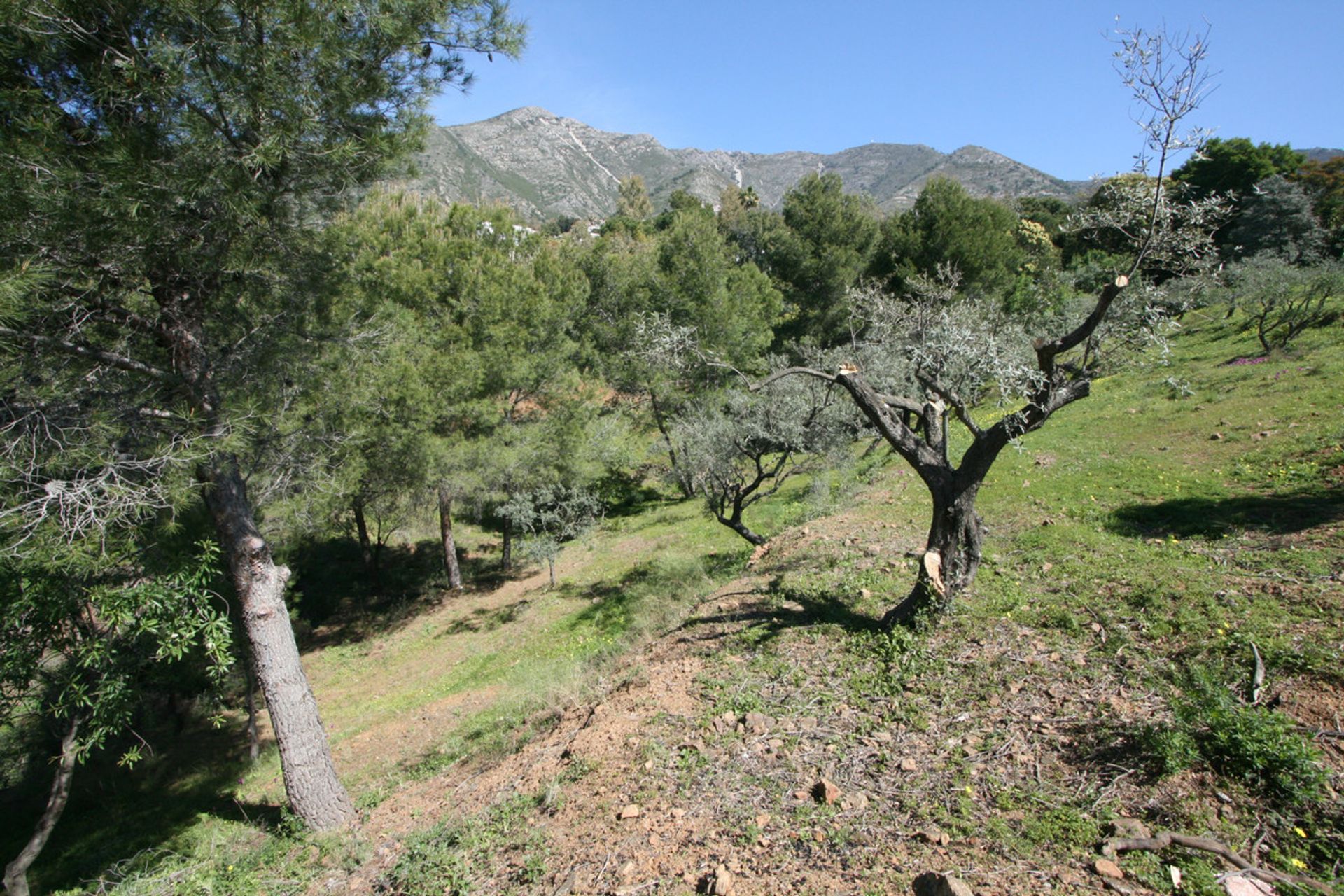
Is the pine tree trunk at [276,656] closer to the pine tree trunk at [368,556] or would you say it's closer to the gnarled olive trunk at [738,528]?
the gnarled olive trunk at [738,528]

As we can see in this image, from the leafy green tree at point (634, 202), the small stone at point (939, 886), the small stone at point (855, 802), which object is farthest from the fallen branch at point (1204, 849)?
the leafy green tree at point (634, 202)

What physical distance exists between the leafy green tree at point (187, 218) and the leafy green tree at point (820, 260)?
23.4m

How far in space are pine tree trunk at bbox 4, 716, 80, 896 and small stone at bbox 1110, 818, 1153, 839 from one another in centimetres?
850

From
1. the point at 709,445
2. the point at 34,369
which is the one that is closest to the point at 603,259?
the point at 709,445

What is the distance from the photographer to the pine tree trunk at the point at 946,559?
232 inches

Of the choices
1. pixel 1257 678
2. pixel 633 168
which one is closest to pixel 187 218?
pixel 1257 678

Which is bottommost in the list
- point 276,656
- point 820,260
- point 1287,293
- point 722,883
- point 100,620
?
point 722,883

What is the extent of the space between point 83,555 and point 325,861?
→ 131 inches

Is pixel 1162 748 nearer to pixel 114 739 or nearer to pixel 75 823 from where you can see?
pixel 75 823

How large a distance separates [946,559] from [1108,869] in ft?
10.3

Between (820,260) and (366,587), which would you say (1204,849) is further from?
(820,260)

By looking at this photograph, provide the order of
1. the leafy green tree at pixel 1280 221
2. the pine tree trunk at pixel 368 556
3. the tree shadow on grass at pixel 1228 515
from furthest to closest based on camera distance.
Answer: the leafy green tree at pixel 1280 221 → the pine tree trunk at pixel 368 556 → the tree shadow on grass at pixel 1228 515

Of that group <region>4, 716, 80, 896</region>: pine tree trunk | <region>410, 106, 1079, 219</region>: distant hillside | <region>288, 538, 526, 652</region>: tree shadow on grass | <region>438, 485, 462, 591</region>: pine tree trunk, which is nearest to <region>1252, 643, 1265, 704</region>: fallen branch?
<region>4, 716, 80, 896</region>: pine tree trunk

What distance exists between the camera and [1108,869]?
312 centimetres
